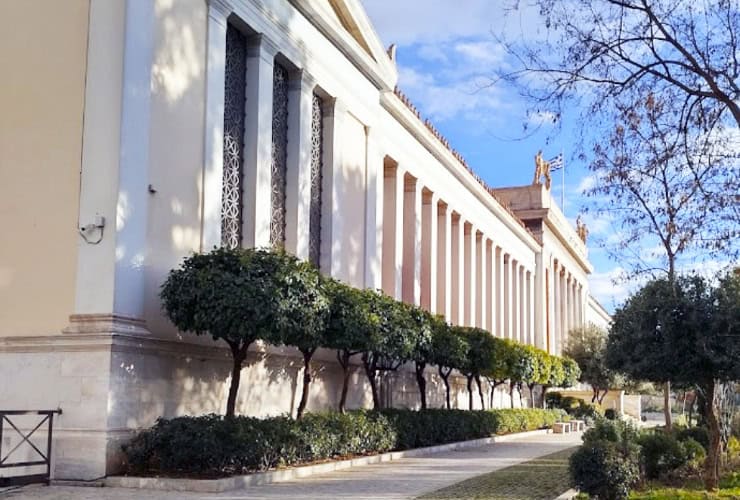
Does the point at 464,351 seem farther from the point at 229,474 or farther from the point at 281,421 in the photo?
the point at 229,474

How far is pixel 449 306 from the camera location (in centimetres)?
3572

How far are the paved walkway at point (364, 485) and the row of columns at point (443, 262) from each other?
946cm

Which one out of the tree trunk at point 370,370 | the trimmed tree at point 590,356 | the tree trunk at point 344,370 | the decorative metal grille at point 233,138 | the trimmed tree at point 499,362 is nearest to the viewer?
the decorative metal grille at point 233,138

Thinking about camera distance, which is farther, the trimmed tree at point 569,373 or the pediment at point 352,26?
the trimmed tree at point 569,373

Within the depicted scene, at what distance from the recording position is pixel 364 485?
1458 centimetres

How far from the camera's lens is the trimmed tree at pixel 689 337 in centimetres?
1450

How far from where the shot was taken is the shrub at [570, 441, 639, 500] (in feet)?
40.3

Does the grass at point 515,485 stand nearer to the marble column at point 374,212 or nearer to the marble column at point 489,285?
the marble column at point 374,212

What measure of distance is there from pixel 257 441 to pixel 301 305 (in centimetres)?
237

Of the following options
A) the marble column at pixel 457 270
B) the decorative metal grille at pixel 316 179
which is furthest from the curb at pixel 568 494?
the marble column at pixel 457 270

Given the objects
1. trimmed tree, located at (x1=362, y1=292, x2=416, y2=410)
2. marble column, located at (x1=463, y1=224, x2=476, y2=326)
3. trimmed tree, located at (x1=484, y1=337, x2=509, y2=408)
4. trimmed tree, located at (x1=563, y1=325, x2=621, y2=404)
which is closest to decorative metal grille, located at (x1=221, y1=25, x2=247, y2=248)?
trimmed tree, located at (x1=362, y1=292, x2=416, y2=410)

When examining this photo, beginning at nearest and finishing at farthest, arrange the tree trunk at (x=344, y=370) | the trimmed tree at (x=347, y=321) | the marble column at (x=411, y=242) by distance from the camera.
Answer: the trimmed tree at (x=347, y=321)
the tree trunk at (x=344, y=370)
the marble column at (x=411, y=242)

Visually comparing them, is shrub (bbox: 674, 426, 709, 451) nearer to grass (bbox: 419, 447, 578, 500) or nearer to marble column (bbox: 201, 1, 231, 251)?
grass (bbox: 419, 447, 578, 500)

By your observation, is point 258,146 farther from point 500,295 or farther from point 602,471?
point 500,295
